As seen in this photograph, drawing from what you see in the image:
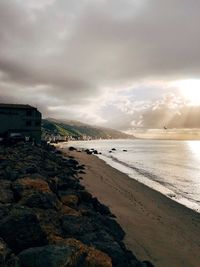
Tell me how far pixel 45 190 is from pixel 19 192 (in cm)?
176

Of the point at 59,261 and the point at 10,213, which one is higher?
the point at 10,213

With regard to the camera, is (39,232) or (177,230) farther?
(177,230)

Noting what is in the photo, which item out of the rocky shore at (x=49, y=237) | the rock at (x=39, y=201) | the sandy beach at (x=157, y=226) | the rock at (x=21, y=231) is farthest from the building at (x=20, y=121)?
the rock at (x=21, y=231)

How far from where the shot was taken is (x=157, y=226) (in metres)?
22.4

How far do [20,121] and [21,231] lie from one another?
8581 cm

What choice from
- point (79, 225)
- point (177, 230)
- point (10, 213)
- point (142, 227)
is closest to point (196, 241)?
point (177, 230)

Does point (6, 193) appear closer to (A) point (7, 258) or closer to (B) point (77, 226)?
(B) point (77, 226)

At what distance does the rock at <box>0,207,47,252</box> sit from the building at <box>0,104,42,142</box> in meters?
83.5

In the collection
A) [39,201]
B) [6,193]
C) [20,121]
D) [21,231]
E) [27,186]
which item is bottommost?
[21,231]

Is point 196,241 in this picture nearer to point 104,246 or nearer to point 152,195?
point 104,246

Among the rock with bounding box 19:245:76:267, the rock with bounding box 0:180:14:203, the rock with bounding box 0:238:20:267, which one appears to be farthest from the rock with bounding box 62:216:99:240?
the rock with bounding box 0:180:14:203

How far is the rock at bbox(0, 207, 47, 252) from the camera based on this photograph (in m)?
11.8

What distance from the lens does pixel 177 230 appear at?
22.2m

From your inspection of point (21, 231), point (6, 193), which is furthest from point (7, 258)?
point (6, 193)
